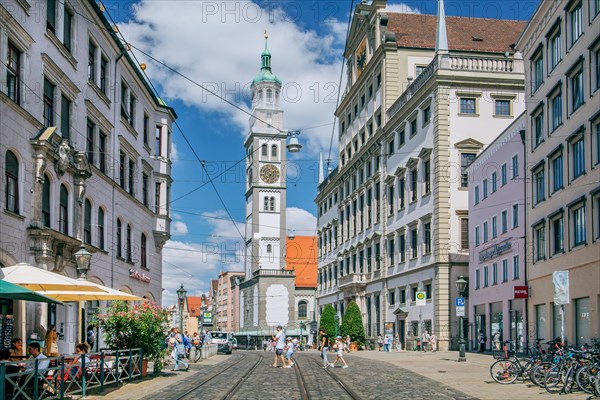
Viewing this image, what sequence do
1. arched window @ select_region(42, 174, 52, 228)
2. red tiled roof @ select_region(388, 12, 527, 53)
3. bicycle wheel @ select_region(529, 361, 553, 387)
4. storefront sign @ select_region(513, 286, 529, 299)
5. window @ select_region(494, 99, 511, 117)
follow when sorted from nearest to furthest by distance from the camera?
bicycle wheel @ select_region(529, 361, 553, 387), arched window @ select_region(42, 174, 52, 228), storefront sign @ select_region(513, 286, 529, 299), window @ select_region(494, 99, 511, 117), red tiled roof @ select_region(388, 12, 527, 53)

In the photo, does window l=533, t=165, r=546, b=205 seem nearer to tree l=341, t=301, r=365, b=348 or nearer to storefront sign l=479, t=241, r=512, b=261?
storefront sign l=479, t=241, r=512, b=261

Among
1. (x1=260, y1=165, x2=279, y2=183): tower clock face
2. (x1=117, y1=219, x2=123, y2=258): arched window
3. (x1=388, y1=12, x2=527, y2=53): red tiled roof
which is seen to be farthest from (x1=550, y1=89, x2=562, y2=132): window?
(x1=260, y1=165, x2=279, y2=183): tower clock face

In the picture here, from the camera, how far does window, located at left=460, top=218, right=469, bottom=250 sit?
48562mm

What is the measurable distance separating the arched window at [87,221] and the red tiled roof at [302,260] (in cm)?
9058

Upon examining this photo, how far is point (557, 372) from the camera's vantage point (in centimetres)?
1867

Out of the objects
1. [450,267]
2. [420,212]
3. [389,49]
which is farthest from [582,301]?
[389,49]

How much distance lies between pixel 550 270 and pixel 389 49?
30.4 meters

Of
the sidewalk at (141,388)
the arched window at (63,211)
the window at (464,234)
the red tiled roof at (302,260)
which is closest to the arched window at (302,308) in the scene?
the red tiled roof at (302,260)

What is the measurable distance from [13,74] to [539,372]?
16813 millimetres

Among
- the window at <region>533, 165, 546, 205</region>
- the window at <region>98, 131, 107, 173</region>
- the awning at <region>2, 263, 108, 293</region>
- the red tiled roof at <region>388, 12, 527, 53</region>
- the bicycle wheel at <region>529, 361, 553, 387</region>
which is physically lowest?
the bicycle wheel at <region>529, 361, 553, 387</region>

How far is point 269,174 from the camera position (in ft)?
399

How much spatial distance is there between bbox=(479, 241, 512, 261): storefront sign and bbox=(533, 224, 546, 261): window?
3.46m

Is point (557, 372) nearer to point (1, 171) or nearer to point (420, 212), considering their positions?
point (1, 171)

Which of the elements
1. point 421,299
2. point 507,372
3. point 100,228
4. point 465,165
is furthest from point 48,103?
point 465,165
